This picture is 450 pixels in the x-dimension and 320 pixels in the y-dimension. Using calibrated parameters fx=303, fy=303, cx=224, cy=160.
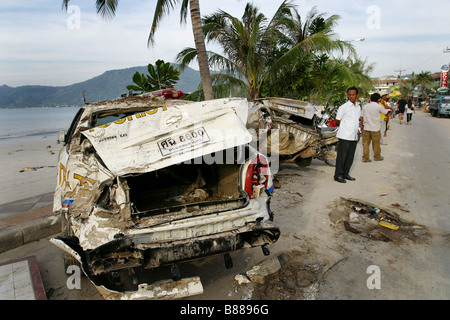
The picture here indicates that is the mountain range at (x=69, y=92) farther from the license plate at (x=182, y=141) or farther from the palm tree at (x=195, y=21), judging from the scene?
the license plate at (x=182, y=141)

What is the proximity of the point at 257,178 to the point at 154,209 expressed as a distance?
42.6 inches

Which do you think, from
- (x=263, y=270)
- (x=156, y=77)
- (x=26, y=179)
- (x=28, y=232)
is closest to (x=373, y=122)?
(x=263, y=270)

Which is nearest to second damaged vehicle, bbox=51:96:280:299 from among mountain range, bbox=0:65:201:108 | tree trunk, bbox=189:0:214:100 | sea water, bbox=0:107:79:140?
tree trunk, bbox=189:0:214:100

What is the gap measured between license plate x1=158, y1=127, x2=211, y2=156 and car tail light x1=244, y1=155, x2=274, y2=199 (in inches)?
22.2

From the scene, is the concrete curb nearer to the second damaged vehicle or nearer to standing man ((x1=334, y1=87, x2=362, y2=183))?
the second damaged vehicle

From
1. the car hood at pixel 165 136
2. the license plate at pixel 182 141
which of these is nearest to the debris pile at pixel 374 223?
the car hood at pixel 165 136

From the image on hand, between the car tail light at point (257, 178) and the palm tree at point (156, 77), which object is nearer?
the car tail light at point (257, 178)

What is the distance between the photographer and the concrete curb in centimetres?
394

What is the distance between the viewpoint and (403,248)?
3586mm

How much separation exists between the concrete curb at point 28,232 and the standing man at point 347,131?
538 centimetres

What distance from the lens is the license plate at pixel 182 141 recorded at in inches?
111

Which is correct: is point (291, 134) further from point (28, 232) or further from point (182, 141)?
point (28, 232)

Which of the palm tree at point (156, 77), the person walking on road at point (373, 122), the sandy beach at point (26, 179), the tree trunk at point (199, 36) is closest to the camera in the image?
the sandy beach at point (26, 179)
